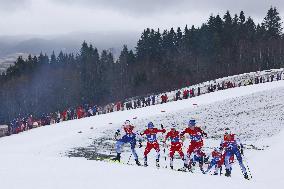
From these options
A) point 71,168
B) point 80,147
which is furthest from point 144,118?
point 71,168

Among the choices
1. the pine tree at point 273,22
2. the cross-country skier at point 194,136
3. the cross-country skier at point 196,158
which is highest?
the pine tree at point 273,22

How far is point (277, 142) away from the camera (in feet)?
82.3

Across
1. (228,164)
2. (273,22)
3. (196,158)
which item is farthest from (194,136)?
(273,22)

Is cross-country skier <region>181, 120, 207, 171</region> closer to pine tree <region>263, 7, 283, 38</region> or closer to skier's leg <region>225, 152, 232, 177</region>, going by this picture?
skier's leg <region>225, 152, 232, 177</region>

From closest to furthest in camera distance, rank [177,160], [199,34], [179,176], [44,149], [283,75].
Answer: [179,176]
[177,160]
[44,149]
[283,75]
[199,34]

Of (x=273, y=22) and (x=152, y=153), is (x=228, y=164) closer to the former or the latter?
(x=152, y=153)

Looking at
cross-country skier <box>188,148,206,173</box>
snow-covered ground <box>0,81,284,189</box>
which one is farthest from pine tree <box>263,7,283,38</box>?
cross-country skier <box>188,148,206,173</box>

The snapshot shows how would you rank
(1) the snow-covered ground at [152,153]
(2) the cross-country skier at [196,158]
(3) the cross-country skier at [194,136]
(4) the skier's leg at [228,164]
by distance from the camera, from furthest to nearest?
(2) the cross-country skier at [196,158]
(3) the cross-country skier at [194,136]
(4) the skier's leg at [228,164]
(1) the snow-covered ground at [152,153]

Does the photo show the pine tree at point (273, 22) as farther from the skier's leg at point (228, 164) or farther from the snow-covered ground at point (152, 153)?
the skier's leg at point (228, 164)

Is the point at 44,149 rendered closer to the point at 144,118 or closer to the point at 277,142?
the point at 144,118

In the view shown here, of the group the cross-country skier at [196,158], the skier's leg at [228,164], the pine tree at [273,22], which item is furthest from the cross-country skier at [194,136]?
the pine tree at [273,22]

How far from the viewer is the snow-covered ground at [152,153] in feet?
35.9

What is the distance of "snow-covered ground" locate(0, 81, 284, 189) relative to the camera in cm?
1095

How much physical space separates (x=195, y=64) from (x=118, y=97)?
57.8 feet
